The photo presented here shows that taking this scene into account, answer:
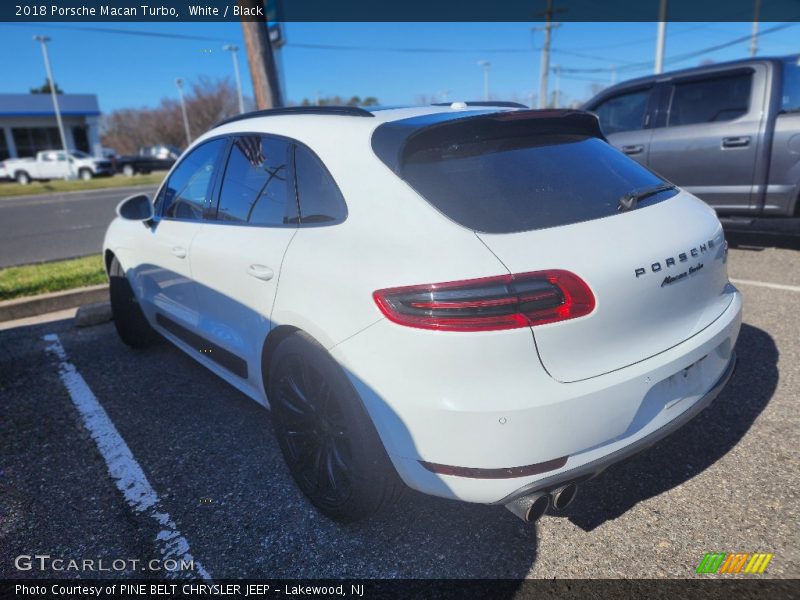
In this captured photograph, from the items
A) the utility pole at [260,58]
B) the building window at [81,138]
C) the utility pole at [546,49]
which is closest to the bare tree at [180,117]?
the building window at [81,138]

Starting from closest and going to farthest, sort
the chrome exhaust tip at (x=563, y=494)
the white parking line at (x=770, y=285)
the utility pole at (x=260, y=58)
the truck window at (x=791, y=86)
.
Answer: the chrome exhaust tip at (x=563, y=494)
the white parking line at (x=770, y=285)
the truck window at (x=791, y=86)
the utility pole at (x=260, y=58)

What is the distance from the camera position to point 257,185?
9.00 feet

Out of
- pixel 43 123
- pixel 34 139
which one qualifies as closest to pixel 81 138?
pixel 43 123

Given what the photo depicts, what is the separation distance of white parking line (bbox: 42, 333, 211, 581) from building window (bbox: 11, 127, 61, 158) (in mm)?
49060

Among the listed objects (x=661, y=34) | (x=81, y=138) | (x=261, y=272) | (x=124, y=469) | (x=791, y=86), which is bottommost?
(x=124, y=469)

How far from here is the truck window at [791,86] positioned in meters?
5.58

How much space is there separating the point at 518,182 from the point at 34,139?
52539 millimetres

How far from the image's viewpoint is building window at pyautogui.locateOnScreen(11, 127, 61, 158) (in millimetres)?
42875

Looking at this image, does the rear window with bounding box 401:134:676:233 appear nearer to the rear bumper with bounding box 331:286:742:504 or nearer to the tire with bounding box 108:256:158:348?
the rear bumper with bounding box 331:286:742:504

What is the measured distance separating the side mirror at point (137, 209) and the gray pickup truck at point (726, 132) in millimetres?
5485

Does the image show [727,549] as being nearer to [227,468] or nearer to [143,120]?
[227,468]

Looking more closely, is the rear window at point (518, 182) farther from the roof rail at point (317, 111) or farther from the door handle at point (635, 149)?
the door handle at point (635, 149)

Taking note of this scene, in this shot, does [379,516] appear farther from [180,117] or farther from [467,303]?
[180,117]

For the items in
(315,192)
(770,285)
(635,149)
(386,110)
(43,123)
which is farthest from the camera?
(43,123)
